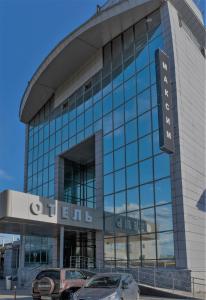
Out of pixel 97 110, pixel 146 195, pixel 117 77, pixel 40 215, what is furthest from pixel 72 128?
pixel 40 215

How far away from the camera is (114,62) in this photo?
31688 mm

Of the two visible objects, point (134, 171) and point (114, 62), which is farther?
point (114, 62)

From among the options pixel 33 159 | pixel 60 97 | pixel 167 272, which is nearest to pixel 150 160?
pixel 167 272

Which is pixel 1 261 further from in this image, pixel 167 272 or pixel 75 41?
pixel 167 272

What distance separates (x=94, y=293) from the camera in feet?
40.2

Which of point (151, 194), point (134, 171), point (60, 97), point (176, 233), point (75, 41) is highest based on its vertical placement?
point (75, 41)

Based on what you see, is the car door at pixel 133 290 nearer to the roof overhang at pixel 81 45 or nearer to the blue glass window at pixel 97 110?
the blue glass window at pixel 97 110

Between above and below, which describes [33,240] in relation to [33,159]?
below

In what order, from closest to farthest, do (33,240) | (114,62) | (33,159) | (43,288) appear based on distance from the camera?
(43,288) → (114,62) → (33,240) → (33,159)

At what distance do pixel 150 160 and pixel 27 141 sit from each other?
23076 mm

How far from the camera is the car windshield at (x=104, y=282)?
13.0 meters

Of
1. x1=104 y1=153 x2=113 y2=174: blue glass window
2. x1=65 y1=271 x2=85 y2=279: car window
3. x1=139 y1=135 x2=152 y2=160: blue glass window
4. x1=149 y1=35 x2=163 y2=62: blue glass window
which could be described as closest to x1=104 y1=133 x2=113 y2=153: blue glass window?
x1=104 y1=153 x2=113 y2=174: blue glass window

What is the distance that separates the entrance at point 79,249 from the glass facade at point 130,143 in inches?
148

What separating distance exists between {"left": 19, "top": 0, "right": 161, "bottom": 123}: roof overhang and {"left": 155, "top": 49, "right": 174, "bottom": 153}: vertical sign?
20.8 feet
